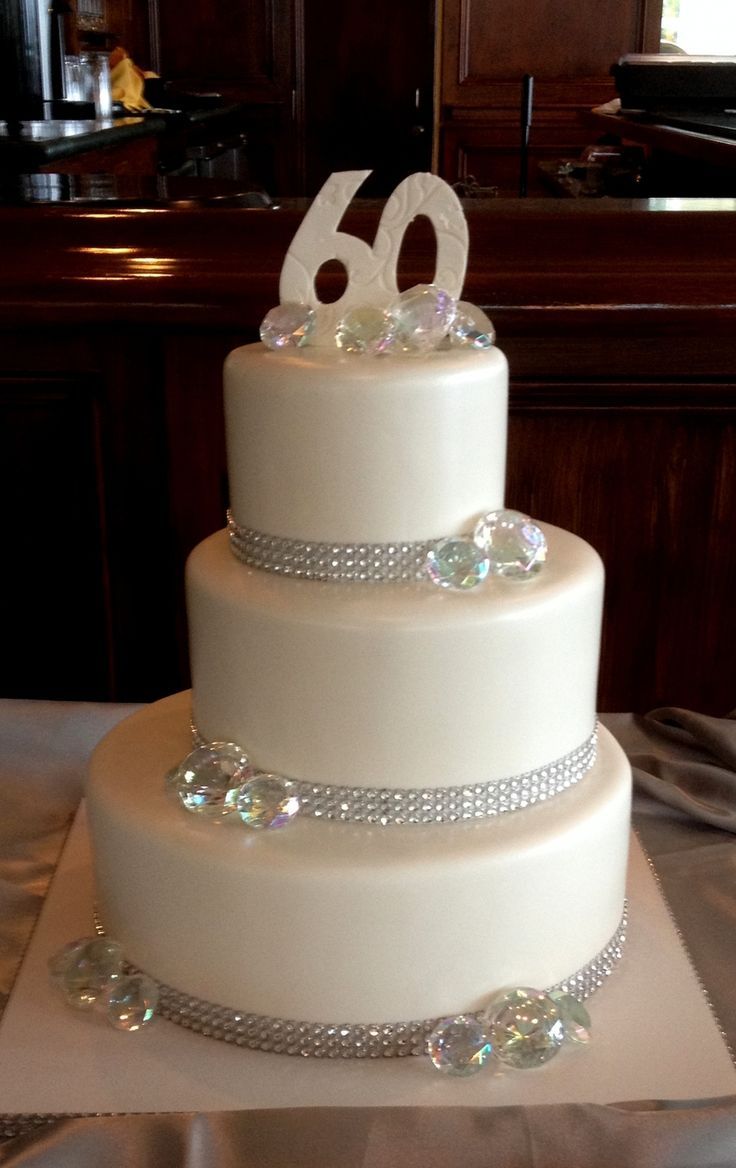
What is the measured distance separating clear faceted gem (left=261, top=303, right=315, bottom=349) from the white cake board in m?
0.49

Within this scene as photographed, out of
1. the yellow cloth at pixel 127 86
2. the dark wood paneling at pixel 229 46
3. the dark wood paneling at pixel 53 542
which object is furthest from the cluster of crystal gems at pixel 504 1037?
the dark wood paneling at pixel 229 46

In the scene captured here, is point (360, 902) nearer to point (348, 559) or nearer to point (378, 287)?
point (348, 559)

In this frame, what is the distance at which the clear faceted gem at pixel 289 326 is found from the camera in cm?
83

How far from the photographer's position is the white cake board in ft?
2.57

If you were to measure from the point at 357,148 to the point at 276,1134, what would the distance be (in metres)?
6.20

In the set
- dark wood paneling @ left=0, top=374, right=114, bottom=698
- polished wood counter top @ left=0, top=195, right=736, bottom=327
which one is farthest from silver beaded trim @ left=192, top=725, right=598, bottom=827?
dark wood paneling @ left=0, top=374, right=114, bottom=698

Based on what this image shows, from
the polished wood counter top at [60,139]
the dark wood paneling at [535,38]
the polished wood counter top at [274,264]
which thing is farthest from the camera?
the dark wood paneling at [535,38]

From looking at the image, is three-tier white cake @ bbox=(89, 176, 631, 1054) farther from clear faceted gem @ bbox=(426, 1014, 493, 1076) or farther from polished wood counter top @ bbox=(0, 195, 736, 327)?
polished wood counter top @ bbox=(0, 195, 736, 327)

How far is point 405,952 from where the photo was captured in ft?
2.65

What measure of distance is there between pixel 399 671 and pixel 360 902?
0.50 feet

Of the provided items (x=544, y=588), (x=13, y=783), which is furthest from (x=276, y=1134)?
(x=13, y=783)

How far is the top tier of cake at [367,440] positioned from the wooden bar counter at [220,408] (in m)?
0.52

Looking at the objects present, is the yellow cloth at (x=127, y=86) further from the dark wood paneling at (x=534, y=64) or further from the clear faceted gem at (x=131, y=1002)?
the clear faceted gem at (x=131, y=1002)

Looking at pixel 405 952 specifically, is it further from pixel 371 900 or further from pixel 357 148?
pixel 357 148
